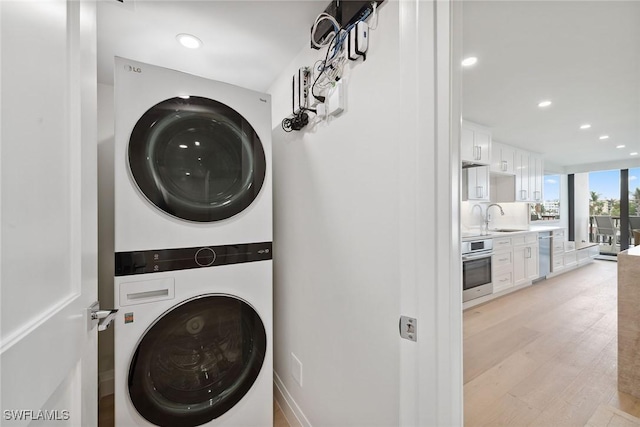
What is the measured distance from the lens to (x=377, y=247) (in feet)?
3.21

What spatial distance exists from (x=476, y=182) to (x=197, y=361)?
4.05 metres

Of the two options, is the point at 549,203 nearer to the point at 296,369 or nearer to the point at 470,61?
the point at 470,61

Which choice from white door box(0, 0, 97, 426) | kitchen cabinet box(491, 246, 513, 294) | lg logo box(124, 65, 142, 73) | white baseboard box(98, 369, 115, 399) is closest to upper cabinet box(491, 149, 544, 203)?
kitchen cabinet box(491, 246, 513, 294)

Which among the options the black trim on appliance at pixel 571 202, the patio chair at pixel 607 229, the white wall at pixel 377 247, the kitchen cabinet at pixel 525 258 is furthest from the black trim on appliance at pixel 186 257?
the patio chair at pixel 607 229

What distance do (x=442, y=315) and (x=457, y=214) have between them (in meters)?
0.29

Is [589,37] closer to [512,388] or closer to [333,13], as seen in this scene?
[333,13]

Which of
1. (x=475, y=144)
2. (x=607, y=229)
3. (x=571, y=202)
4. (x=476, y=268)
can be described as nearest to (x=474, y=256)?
(x=476, y=268)

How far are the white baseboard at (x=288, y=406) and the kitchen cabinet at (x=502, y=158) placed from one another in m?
4.19

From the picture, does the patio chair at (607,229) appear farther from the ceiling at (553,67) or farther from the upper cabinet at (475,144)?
the upper cabinet at (475,144)

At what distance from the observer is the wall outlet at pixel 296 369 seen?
60.1 inches

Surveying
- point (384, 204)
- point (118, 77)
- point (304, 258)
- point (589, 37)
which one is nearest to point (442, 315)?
point (384, 204)

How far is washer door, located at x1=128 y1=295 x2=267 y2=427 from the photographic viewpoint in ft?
3.82

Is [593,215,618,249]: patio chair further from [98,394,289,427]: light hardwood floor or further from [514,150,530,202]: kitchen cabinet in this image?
[98,394,289,427]: light hardwood floor

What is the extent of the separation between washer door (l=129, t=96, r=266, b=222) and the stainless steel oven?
2.87m
